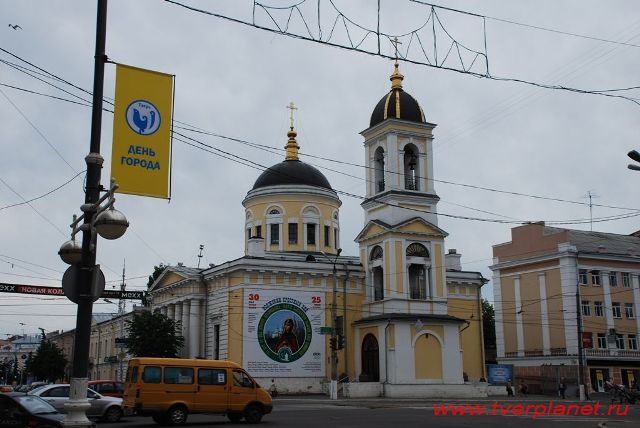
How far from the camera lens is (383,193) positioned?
45.7 meters

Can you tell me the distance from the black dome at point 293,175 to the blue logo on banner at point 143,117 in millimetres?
40418

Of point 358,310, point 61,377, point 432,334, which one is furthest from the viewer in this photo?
point 61,377

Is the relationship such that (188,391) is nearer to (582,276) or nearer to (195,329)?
(195,329)

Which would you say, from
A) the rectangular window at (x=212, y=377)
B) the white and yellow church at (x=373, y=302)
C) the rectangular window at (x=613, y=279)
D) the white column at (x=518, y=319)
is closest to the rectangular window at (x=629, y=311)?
the rectangular window at (x=613, y=279)

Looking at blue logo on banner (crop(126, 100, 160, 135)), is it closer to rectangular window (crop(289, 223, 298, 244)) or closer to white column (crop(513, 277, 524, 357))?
rectangular window (crop(289, 223, 298, 244))

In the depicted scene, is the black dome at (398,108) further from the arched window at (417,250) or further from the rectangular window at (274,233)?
the rectangular window at (274,233)

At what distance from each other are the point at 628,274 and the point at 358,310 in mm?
24296

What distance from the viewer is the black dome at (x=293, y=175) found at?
52844 millimetres

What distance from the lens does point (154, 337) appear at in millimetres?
47062

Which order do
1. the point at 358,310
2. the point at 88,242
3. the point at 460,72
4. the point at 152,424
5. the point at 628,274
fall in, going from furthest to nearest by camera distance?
the point at 628,274
the point at 358,310
the point at 152,424
the point at 460,72
the point at 88,242

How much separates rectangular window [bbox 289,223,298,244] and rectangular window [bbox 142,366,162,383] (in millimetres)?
29807

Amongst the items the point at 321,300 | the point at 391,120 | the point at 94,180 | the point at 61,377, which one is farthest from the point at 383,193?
the point at 61,377

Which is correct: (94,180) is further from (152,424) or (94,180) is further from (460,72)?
(152,424)

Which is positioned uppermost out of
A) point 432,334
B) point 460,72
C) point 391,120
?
point 391,120
